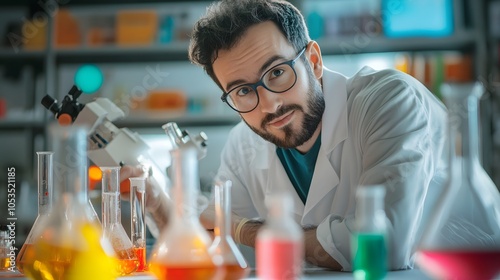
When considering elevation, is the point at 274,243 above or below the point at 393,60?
below

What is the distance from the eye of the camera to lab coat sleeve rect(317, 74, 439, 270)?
1709 millimetres

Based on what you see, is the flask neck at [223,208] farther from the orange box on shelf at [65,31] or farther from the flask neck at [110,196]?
the orange box on shelf at [65,31]

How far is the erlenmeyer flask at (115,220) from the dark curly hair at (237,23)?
0.77 m

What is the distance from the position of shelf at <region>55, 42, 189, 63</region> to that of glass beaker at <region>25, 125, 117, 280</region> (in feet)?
10.7

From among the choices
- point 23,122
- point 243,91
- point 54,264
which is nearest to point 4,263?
point 54,264

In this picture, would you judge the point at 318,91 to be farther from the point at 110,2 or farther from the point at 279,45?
the point at 110,2

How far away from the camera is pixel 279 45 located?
6.88 feet

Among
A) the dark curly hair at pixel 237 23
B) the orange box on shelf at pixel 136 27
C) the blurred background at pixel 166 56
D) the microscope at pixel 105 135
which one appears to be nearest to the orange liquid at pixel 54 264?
the microscope at pixel 105 135

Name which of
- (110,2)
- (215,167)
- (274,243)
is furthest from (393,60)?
(274,243)

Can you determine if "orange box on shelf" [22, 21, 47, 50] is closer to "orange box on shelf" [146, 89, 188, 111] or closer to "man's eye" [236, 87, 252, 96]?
"orange box on shelf" [146, 89, 188, 111]

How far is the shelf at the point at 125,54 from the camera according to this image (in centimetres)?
432

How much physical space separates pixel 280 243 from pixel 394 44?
3.40 m

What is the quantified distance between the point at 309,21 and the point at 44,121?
6.06 ft

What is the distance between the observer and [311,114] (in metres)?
2.15
